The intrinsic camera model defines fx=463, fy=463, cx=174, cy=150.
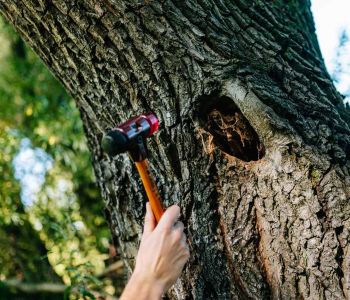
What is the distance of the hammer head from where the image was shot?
5.98 feet

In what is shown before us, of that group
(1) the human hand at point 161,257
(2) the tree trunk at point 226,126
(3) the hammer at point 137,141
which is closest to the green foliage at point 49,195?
(2) the tree trunk at point 226,126

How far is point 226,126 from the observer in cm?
211

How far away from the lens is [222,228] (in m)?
2.10

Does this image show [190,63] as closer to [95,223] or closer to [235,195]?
[235,195]

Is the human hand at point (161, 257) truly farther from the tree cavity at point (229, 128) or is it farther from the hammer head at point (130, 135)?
the tree cavity at point (229, 128)

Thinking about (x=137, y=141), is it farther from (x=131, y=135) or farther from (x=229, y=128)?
(x=229, y=128)

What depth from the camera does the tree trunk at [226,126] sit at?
1924 mm

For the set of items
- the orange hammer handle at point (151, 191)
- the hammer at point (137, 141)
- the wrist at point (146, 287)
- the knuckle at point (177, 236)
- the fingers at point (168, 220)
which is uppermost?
the hammer at point (137, 141)

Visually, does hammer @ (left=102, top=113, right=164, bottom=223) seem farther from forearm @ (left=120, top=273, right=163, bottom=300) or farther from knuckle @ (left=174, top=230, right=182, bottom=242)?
forearm @ (left=120, top=273, right=163, bottom=300)

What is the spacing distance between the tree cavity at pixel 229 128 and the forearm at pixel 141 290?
0.69 meters

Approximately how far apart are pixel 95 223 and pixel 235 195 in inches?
176

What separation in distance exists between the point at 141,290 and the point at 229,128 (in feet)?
2.67

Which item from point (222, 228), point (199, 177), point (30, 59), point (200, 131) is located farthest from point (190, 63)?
point (30, 59)

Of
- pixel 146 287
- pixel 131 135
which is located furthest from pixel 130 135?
pixel 146 287
